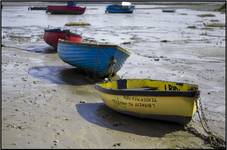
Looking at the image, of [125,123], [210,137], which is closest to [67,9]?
[125,123]

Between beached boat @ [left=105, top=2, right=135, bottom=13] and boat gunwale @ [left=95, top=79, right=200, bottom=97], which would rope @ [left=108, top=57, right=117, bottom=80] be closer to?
boat gunwale @ [left=95, top=79, right=200, bottom=97]

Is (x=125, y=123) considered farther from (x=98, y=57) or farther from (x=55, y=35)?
(x=55, y=35)

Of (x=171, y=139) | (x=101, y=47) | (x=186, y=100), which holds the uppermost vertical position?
(x=101, y=47)

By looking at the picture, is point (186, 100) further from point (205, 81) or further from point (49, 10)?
point (49, 10)

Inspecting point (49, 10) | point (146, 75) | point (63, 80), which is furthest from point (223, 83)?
point (49, 10)

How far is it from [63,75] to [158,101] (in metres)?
7.20

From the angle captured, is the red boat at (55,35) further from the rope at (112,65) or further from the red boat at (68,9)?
the red boat at (68,9)

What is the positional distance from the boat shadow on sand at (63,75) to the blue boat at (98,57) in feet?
1.16

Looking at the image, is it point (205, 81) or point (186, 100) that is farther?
point (205, 81)

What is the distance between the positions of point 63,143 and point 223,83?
7813mm

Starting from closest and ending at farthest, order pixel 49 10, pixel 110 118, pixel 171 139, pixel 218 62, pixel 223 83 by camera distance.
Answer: pixel 171 139 → pixel 110 118 → pixel 223 83 → pixel 218 62 → pixel 49 10

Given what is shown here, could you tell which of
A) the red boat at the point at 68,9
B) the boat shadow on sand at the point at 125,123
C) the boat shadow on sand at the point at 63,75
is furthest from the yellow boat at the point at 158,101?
the red boat at the point at 68,9

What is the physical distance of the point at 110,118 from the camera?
10805 millimetres

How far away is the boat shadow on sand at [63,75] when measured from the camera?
15.3m
